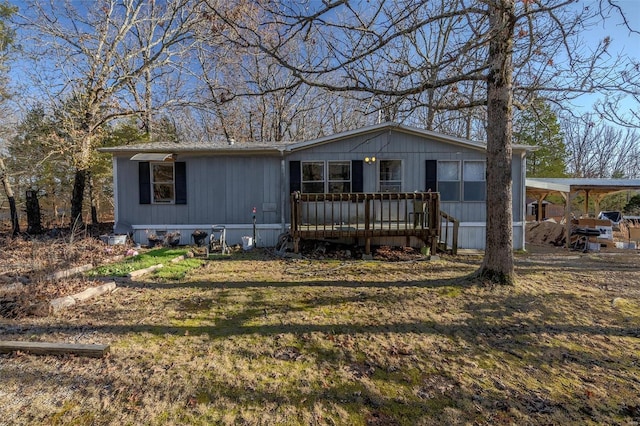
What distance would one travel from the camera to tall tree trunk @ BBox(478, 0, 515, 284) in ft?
16.1

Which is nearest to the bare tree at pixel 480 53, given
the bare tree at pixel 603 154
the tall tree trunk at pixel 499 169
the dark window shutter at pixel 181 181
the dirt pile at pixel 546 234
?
the tall tree trunk at pixel 499 169

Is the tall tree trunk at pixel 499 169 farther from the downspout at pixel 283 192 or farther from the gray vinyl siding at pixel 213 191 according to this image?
the gray vinyl siding at pixel 213 191

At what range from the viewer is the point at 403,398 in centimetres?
240

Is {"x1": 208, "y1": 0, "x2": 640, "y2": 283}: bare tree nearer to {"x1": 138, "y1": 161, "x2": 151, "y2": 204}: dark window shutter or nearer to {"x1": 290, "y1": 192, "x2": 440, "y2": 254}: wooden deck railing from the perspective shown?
{"x1": 290, "y1": 192, "x2": 440, "y2": 254}: wooden deck railing

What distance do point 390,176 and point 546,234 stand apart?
23.2 feet

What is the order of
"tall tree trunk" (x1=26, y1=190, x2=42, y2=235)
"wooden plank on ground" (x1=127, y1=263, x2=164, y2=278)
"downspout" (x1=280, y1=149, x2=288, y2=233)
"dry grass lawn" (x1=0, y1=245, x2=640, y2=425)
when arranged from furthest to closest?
"tall tree trunk" (x1=26, y1=190, x2=42, y2=235)
"downspout" (x1=280, y1=149, x2=288, y2=233)
"wooden plank on ground" (x1=127, y1=263, x2=164, y2=278)
"dry grass lawn" (x1=0, y1=245, x2=640, y2=425)

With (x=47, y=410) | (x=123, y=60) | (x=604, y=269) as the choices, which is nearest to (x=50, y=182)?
(x=123, y=60)

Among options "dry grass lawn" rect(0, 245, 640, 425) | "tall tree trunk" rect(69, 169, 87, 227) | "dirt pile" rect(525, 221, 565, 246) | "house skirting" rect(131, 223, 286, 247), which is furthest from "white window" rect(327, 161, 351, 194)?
"tall tree trunk" rect(69, 169, 87, 227)

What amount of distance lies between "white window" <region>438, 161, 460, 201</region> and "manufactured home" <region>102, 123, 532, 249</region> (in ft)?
0.09

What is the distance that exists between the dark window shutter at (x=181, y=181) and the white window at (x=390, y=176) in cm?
554

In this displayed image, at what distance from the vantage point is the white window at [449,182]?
915cm

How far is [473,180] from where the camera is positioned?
915 cm

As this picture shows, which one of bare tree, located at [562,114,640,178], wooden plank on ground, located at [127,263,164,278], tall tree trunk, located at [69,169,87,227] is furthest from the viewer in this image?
bare tree, located at [562,114,640,178]

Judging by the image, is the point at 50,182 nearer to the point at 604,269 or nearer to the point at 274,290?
the point at 274,290
